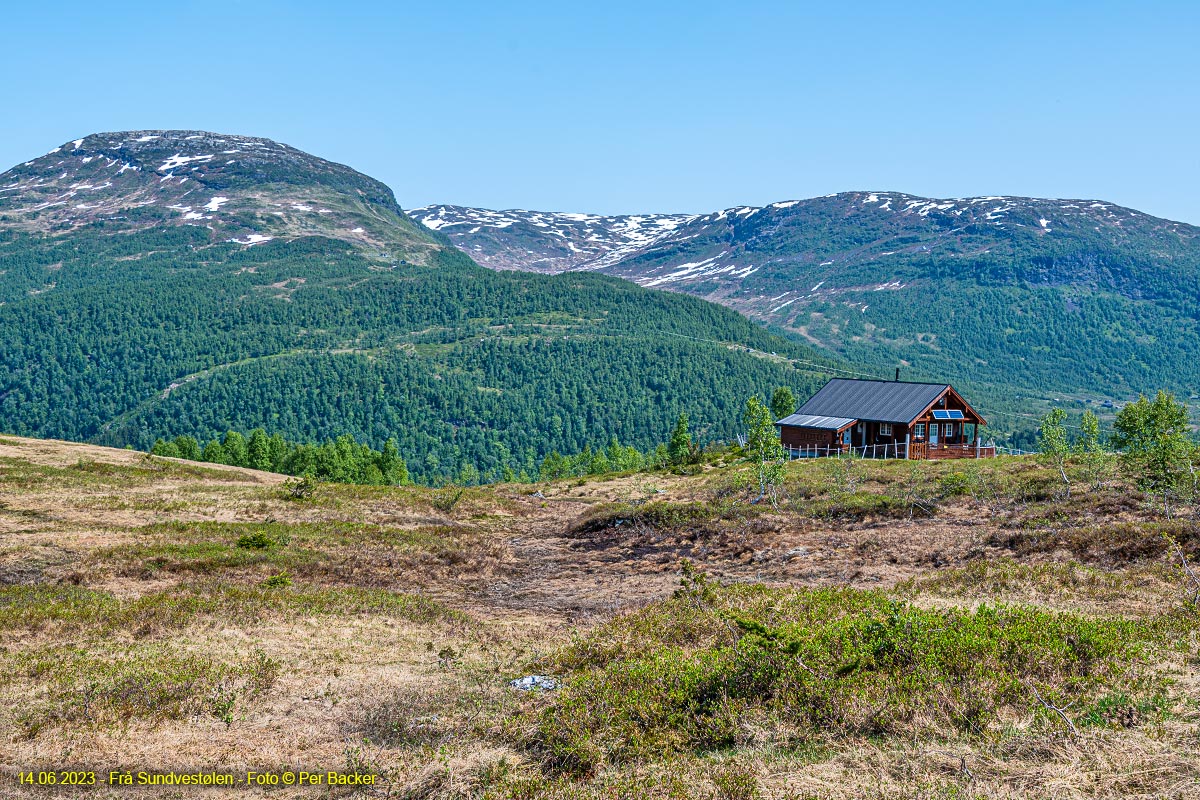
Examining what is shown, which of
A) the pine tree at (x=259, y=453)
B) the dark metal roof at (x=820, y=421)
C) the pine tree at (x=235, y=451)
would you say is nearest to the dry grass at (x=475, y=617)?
the dark metal roof at (x=820, y=421)

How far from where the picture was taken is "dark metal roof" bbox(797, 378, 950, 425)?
67.4m

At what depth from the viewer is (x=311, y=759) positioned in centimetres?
1163

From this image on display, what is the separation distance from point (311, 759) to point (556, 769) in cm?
359

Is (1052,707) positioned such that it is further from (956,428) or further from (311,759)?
(956,428)

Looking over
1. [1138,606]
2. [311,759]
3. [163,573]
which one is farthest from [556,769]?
[163,573]

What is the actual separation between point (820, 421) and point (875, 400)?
16.7 ft

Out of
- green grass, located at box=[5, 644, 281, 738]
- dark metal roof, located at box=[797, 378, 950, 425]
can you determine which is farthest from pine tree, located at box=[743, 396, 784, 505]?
green grass, located at box=[5, 644, 281, 738]

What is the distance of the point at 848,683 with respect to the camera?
12.3 meters

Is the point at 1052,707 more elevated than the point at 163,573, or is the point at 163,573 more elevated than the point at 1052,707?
the point at 1052,707

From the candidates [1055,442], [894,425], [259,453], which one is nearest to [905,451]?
[894,425]

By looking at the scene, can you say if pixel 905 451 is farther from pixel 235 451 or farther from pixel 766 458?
pixel 235 451

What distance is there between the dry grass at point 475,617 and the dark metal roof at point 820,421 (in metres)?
24.2

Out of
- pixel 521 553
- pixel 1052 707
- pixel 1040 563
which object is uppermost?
pixel 1052 707

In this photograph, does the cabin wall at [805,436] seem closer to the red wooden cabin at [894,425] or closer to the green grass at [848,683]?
the red wooden cabin at [894,425]
